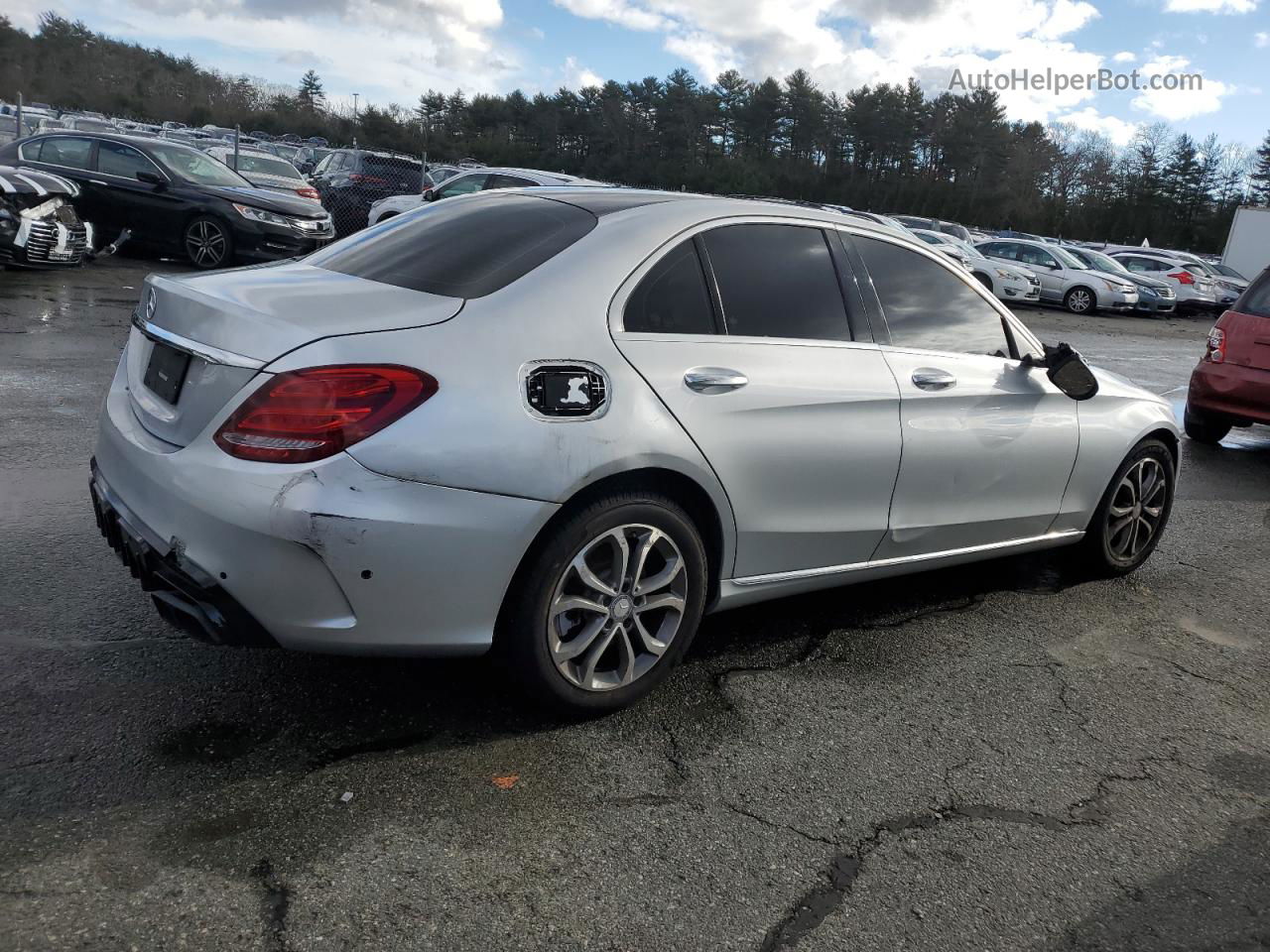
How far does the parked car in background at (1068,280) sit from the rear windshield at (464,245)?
2475 cm

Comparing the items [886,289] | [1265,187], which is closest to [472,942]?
[886,289]

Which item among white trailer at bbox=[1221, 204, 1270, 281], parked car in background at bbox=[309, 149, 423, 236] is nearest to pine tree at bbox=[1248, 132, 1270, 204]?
white trailer at bbox=[1221, 204, 1270, 281]

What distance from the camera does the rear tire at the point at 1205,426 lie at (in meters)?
9.27

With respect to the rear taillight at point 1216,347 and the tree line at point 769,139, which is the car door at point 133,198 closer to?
the rear taillight at point 1216,347

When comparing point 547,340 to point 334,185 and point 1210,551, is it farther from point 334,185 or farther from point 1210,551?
point 334,185

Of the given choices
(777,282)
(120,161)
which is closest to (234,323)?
(777,282)

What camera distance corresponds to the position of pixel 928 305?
432 cm

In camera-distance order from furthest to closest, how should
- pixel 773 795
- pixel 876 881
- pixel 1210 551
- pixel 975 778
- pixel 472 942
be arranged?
pixel 1210 551 < pixel 975 778 < pixel 773 795 < pixel 876 881 < pixel 472 942

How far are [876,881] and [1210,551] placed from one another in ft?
13.8

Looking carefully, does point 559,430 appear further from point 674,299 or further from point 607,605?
point 674,299

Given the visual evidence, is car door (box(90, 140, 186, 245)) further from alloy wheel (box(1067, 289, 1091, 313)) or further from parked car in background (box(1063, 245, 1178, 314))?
parked car in background (box(1063, 245, 1178, 314))

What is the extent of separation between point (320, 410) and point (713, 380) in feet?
3.97

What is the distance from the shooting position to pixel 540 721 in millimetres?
3381

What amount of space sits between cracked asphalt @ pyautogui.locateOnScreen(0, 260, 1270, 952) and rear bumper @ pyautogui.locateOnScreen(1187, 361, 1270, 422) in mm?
4725
